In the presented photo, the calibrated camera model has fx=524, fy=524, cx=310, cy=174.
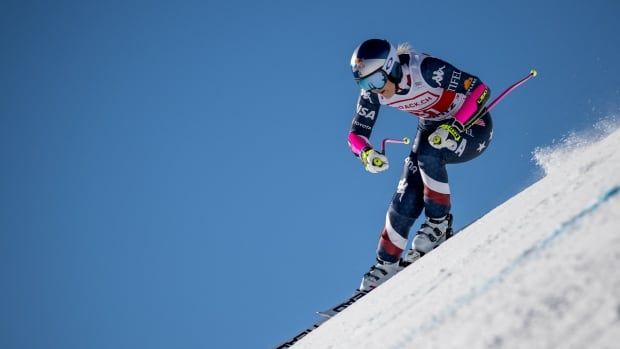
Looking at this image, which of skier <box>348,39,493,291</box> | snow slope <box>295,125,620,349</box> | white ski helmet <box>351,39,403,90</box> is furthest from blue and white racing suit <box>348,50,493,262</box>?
snow slope <box>295,125,620,349</box>

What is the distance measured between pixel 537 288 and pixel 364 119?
16.7ft

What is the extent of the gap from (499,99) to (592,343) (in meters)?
5.07

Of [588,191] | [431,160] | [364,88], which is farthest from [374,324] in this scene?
[364,88]

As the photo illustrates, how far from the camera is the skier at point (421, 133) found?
531 cm

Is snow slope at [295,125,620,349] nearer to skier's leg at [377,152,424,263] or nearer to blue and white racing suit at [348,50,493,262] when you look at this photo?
blue and white racing suit at [348,50,493,262]

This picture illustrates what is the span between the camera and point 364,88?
223 inches

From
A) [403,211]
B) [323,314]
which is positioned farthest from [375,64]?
[323,314]

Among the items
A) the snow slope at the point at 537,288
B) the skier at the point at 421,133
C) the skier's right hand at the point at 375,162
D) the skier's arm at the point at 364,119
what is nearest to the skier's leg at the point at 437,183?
the skier at the point at 421,133

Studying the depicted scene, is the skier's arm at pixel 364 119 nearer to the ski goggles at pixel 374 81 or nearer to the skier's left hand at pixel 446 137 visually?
the ski goggles at pixel 374 81

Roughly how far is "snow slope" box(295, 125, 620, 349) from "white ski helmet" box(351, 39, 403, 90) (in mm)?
3467

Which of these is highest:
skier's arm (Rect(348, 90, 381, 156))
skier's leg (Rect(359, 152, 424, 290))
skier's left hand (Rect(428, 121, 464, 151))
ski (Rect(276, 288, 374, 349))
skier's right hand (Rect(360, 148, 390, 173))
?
skier's arm (Rect(348, 90, 381, 156))

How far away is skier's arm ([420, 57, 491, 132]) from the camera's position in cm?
547

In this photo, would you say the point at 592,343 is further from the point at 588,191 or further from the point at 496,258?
the point at 588,191

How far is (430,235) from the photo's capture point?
5.40 metres
